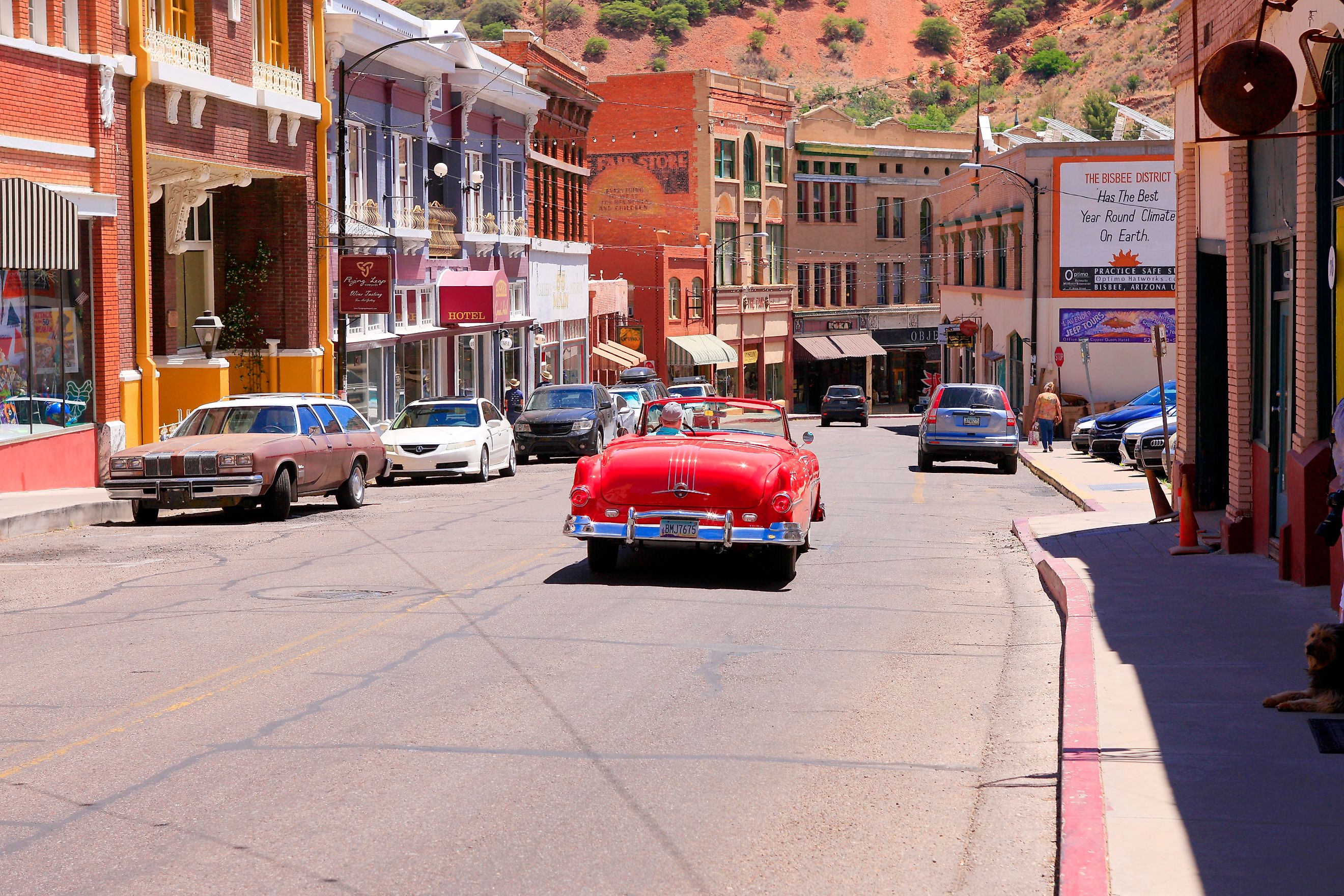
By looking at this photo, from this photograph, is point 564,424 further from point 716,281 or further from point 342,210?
point 716,281

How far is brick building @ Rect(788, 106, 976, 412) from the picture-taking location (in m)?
85.3

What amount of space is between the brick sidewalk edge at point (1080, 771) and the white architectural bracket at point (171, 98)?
19.4 meters

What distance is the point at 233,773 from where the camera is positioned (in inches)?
298

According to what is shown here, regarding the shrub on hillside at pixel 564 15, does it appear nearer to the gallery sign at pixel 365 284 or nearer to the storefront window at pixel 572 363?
the storefront window at pixel 572 363

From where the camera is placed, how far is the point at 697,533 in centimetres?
1365

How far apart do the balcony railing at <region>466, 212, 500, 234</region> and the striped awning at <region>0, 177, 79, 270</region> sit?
2330 centimetres

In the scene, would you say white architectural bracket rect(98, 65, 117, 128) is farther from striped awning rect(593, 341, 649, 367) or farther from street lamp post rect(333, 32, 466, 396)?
striped awning rect(593, 341, 649, 367)

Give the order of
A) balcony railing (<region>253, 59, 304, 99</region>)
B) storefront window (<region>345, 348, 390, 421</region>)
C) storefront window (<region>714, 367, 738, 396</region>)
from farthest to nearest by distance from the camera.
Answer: storefront window (<region>714, 367, 738, 396</region>) → storefront window (<region>345, 348, 390, 421</region>) → balcony railing (<region>253, 59, 304, 99</region>)

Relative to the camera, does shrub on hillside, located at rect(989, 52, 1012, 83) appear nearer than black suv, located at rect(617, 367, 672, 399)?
No

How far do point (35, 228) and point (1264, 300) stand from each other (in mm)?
16130

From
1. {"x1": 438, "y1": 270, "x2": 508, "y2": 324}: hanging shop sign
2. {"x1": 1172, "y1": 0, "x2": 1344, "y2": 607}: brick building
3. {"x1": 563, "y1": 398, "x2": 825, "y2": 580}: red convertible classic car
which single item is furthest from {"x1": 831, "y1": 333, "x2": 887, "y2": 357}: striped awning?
{"x1": 563, "y1": 398, "x2": 825, "y2": 580}: red convertible classic car

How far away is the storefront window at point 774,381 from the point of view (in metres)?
83.8

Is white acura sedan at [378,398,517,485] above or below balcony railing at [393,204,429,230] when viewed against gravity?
below

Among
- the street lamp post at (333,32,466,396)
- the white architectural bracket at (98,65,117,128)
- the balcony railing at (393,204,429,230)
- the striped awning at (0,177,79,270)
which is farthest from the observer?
the balcony railing at (393,204,429,230)
